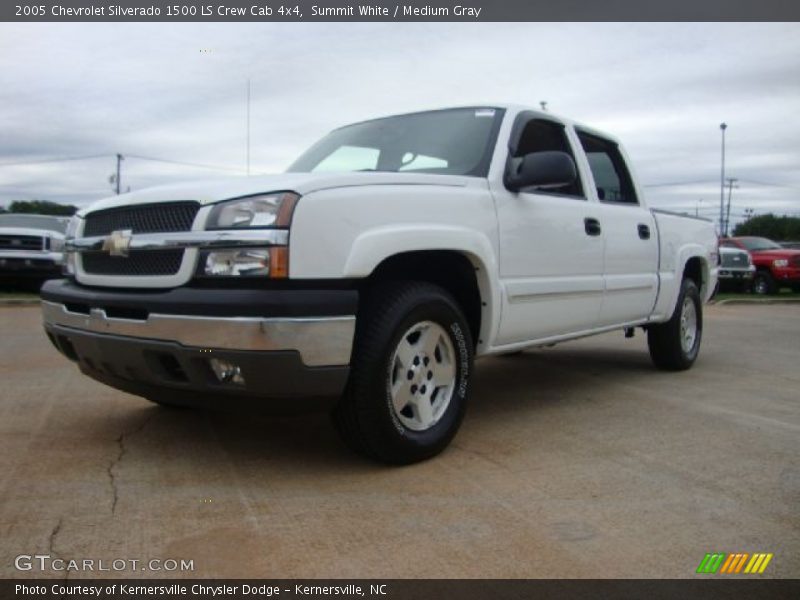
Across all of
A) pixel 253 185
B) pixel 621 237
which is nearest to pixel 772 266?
pixel 621 237

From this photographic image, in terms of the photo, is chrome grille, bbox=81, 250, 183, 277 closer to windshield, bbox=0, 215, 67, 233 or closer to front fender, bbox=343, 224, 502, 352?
front fender, bbox=343, 224, 502, 352

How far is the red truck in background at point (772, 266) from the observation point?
19625 mm

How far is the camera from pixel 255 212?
3098 millimetres

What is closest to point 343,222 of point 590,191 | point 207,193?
point 207,193

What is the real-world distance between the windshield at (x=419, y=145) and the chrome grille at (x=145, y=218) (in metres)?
1.53

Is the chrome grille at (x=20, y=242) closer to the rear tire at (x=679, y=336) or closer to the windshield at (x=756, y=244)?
the rear tire at (x=679, y=336)

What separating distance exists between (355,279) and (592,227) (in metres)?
2.29

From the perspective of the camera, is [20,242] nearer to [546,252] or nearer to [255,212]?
[546,252]

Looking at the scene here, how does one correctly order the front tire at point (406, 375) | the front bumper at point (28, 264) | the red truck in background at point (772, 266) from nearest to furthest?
the front tire at point (406, 375) → the front bumper at point (28, 264) → the red truck in background at point (772, 266)

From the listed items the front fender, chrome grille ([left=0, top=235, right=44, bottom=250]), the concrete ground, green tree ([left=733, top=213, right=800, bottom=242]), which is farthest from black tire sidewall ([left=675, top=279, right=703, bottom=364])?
green tree ([left=733, top=213, right=800, bottom=242])

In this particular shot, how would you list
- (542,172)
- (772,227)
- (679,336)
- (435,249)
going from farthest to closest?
(772,227) → (679,336) → (542,172) → (435,249)

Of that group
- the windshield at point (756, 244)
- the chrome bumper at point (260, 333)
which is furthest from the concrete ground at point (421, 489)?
the windshield at point (756, 244)

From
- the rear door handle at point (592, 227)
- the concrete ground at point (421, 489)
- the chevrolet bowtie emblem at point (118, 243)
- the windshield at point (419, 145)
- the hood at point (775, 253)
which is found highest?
the windshield at point (419, 145)

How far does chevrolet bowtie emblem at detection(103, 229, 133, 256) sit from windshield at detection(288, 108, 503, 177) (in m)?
1.63
